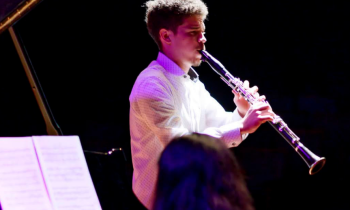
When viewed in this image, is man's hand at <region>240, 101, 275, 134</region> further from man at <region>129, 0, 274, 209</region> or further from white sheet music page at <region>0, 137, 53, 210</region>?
white sheet music page at <region>0, 137, 53, 210</region>

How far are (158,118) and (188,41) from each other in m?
0.42

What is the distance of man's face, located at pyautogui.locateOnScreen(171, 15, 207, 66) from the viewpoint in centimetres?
243

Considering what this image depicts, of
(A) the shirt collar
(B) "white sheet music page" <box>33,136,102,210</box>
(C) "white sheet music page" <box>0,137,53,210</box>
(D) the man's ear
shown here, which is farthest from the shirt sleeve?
(C) "white sheet music page" <box>0,137,53,210</box>

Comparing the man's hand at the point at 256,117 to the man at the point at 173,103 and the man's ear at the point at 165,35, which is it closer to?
the man at the point at 173,103

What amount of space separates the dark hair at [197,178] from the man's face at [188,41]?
1.37 meters

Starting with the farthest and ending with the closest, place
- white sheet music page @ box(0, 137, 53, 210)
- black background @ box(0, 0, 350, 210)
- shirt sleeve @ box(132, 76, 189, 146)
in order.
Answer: black background @ box(0, 0, 350, 210), shirt sleeve @ box(132, 76, 189, 146), white sheet music page @ box(0, 137, 53, 210)

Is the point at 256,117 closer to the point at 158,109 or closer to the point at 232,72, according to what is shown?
the point at 158,109

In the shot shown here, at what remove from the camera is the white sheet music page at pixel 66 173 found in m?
1.95

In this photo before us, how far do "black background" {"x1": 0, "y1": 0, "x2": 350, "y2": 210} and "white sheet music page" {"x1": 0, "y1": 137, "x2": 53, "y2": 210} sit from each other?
2355mm

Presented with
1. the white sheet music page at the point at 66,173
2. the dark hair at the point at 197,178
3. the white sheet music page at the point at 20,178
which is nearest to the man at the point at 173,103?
the white sheet music page at the point at 66,173

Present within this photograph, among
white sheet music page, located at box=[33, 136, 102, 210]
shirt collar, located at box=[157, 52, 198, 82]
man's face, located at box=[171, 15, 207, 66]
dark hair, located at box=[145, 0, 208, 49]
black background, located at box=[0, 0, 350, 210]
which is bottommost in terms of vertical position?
black background, located at box=[0, 0, 350, 210]

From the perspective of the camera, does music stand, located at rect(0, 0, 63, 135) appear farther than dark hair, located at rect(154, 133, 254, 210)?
Yes

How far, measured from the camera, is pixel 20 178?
1907mm

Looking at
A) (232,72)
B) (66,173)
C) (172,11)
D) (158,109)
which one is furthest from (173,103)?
(232,72)
